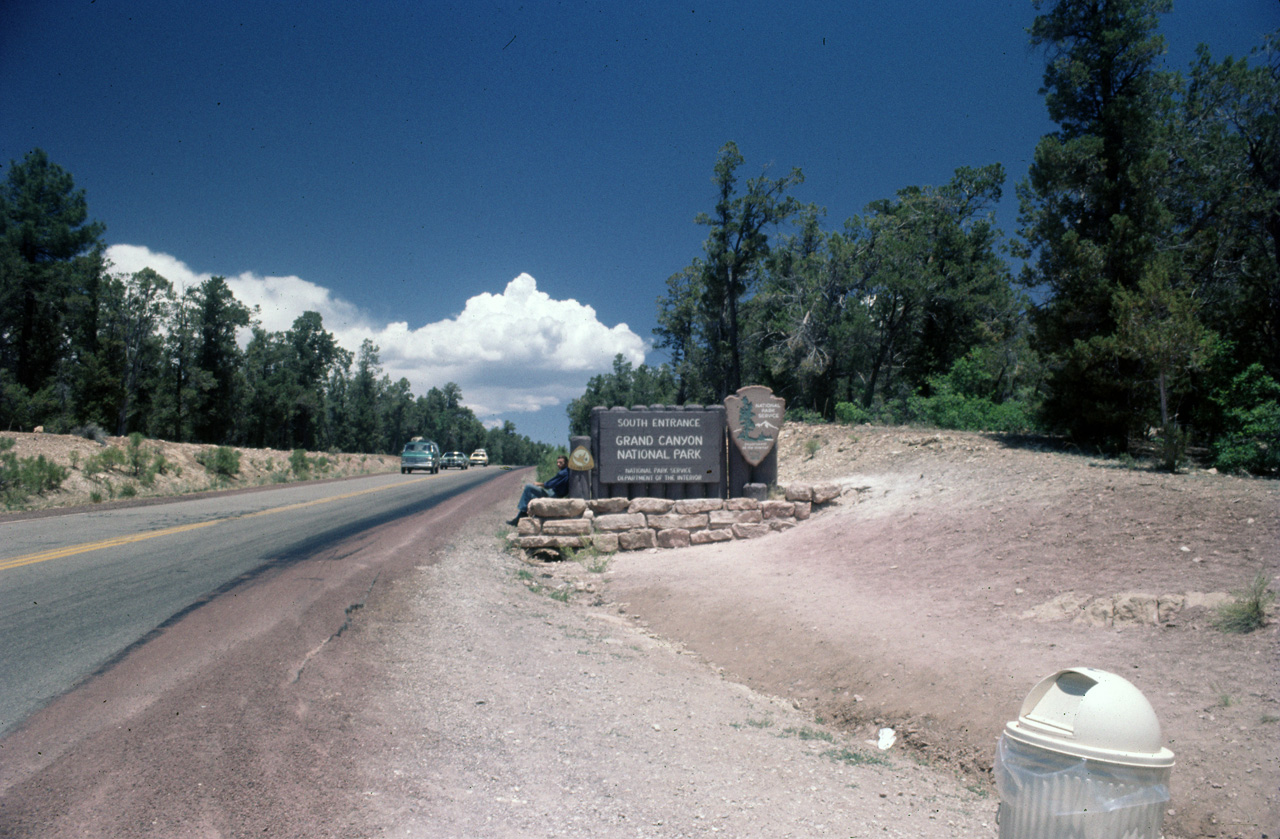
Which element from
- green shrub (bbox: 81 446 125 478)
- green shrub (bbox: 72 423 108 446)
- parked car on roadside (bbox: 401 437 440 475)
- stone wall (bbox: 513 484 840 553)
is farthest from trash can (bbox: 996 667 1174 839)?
parked car on roadside (bbox: 401 437 440 475)

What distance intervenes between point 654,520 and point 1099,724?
941 centimetres

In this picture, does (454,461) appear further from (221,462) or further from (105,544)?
(105,544)

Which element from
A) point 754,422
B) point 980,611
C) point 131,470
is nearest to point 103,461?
point 131,470

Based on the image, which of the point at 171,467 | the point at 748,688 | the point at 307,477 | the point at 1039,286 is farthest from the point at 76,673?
the point at 307,477

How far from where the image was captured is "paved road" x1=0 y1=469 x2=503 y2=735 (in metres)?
4.95

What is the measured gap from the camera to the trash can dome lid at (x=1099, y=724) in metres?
2.29

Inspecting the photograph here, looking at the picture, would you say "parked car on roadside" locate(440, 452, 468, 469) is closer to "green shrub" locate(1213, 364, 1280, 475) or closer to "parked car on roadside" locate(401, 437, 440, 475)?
"parked car on roadside" locate(401, 437, 440, 475)

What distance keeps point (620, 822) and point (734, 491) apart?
355 inches

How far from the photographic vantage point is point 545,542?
1131 centimetres

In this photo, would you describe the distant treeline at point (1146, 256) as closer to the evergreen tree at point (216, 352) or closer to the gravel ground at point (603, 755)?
the gravel ground at point (603, 755)

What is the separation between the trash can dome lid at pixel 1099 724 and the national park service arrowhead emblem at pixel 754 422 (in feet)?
31.1

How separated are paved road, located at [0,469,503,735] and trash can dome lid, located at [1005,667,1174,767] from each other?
5.31 meters

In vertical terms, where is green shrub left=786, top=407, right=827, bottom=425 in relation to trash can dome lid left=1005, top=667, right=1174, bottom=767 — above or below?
above

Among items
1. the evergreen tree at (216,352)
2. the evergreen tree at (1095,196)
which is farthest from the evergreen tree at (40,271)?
the evergreen tree at (1095,196)
